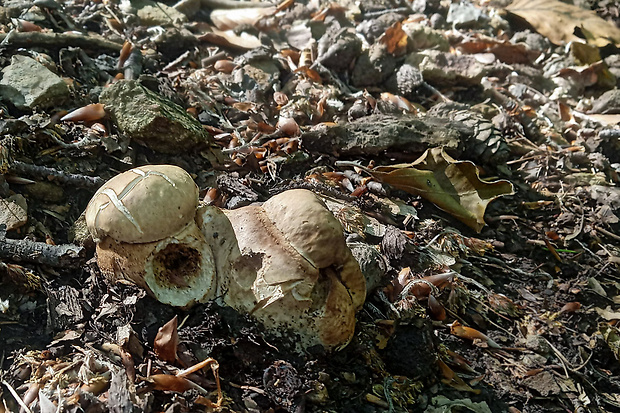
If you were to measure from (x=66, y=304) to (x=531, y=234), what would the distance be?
319 centimetres

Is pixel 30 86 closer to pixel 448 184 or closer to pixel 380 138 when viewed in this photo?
pixel 380 138

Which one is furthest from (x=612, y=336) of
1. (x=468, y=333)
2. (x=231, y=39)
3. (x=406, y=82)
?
(x=231, y=39)

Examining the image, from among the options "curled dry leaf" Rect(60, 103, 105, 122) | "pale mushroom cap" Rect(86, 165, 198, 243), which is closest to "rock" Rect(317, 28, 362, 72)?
"curled dry leaf" Rect(60, 103, 105, 122)

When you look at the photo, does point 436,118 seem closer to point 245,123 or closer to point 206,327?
point 245,123

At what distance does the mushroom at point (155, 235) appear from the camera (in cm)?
213

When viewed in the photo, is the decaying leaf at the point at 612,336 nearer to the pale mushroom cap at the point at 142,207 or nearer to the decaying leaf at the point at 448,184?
the decaying leaf at the point at 448,184

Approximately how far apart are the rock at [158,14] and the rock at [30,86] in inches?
59.0

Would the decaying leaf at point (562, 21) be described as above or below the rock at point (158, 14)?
below

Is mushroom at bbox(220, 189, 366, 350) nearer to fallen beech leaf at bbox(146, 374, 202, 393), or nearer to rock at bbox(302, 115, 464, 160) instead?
fallen beech leaf at bbox(146, 374, 202, 393)

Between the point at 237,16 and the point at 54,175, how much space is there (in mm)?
3090

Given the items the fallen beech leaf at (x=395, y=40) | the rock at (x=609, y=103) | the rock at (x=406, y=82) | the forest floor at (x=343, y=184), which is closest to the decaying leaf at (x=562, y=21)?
the forest floor at (x=343, y=184)

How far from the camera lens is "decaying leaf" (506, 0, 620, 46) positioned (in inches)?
214

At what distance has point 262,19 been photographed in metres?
5.11

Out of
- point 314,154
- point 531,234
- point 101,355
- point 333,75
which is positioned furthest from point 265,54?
point 101,355
